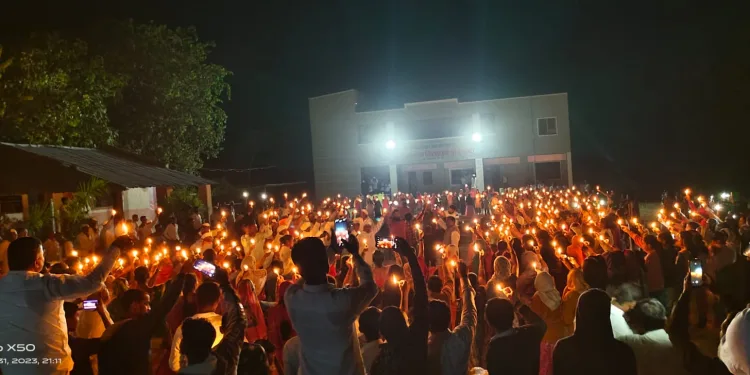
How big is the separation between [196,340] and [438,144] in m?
32.8

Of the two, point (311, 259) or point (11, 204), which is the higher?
point (11, 204)

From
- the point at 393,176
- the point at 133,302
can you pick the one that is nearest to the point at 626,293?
the point at 133,302

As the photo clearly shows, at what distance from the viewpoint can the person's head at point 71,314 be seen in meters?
5.00

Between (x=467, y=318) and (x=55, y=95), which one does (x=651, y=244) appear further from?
(x=55, y=95)

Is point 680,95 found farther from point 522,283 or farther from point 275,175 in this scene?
point 522,283

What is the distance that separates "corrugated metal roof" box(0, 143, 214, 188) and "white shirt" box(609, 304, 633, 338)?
11419 millimetres

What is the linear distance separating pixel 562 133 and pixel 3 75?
26.9 metres

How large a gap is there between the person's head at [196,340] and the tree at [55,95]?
563 inches

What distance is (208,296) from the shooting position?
456cm

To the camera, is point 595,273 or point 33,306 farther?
point 595,273

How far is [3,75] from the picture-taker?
642 inches

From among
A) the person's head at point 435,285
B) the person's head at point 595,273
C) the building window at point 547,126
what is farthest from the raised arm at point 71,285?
the building window at point 547,126

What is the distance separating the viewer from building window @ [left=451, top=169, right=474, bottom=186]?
3728 centimetres

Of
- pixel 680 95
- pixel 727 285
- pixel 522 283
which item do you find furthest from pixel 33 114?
pixel 680 95
